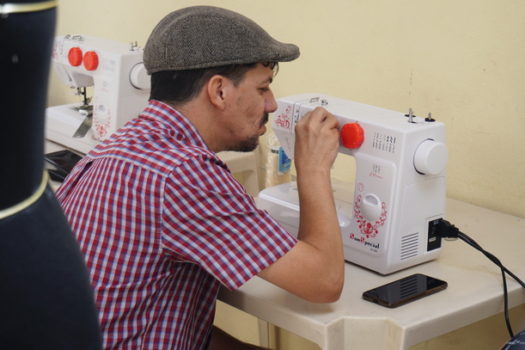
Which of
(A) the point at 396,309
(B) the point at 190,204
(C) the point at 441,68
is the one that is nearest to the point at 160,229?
(B) the point at 190,204

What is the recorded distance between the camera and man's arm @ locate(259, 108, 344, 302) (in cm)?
137

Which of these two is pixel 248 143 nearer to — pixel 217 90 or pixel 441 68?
pixel 217 90

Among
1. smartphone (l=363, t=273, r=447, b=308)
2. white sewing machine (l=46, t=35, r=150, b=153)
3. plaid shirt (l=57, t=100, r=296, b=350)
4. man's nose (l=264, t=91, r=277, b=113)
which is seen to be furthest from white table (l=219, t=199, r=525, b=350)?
white sewing machine (l=46, t=35, r=150, b=153)

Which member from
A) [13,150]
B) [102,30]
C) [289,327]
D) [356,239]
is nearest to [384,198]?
[356,239]

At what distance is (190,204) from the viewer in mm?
1312

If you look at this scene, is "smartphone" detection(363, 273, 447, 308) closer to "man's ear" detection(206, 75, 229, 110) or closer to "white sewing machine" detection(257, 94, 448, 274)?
"white sewing machine" detection(257, 94, 448, 274)

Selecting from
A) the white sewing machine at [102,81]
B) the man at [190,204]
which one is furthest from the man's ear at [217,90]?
the white sewing machine at [102,81]

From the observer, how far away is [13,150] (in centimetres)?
46

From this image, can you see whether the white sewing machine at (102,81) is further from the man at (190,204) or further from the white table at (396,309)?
the white table at (396,309)

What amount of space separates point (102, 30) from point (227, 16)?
6.26 feet

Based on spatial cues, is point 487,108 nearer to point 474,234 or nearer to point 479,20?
point 479,20

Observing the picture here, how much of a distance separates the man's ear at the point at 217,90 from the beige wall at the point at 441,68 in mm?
731

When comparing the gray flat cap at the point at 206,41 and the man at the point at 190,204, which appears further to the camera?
the gray flat cap at the point at 206,41

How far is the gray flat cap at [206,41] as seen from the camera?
1440 millimetres
